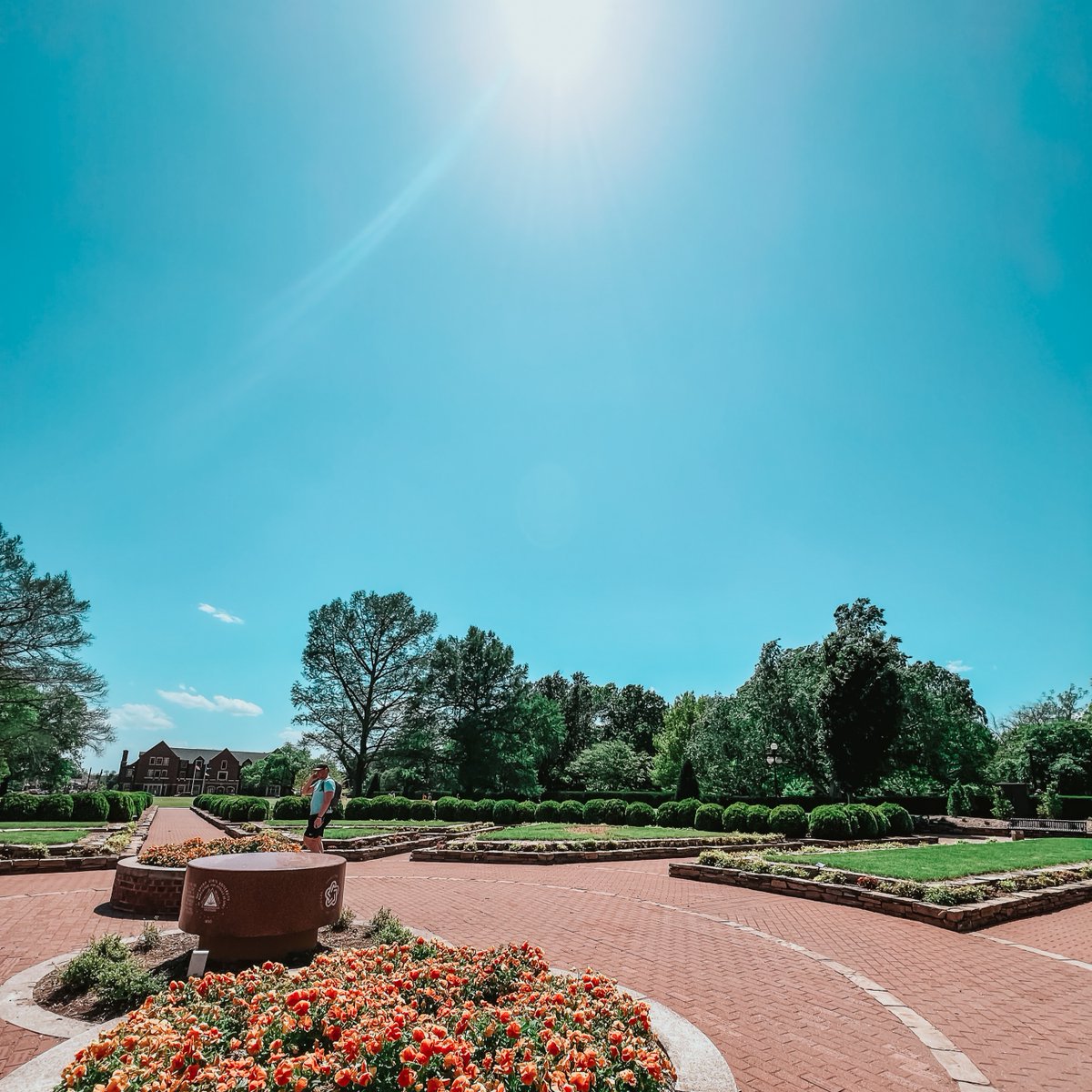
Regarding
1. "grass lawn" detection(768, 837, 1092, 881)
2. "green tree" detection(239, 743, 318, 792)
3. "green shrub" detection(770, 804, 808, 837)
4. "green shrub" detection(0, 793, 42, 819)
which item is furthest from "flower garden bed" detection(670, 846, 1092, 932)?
"green tree" detection(239, 743, 318, 792)

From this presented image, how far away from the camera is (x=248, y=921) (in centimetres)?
558

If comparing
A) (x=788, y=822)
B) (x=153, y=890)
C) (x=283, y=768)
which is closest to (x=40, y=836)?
(x=153, y=890)

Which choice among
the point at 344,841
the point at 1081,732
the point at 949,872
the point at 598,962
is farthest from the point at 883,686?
the point at 598,962

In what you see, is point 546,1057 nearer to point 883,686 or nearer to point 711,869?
point 711,869

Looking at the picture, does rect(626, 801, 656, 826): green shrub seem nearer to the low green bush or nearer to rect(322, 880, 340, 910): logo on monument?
the low green bush

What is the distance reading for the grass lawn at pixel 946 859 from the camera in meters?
11.5

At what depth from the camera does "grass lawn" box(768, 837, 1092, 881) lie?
11492 mm

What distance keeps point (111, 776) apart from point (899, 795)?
321ft

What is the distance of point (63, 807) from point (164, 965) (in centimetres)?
2240

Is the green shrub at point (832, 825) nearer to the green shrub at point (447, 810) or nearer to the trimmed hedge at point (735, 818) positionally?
the trimmed hedge at point (735, 818)

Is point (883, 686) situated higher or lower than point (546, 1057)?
higher

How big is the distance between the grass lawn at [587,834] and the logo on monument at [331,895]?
1150 centimetres

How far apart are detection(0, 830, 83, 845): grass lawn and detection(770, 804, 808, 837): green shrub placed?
59.2 feet

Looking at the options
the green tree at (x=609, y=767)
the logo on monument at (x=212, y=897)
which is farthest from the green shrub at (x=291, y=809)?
the green tree at (x=609, y=767)
